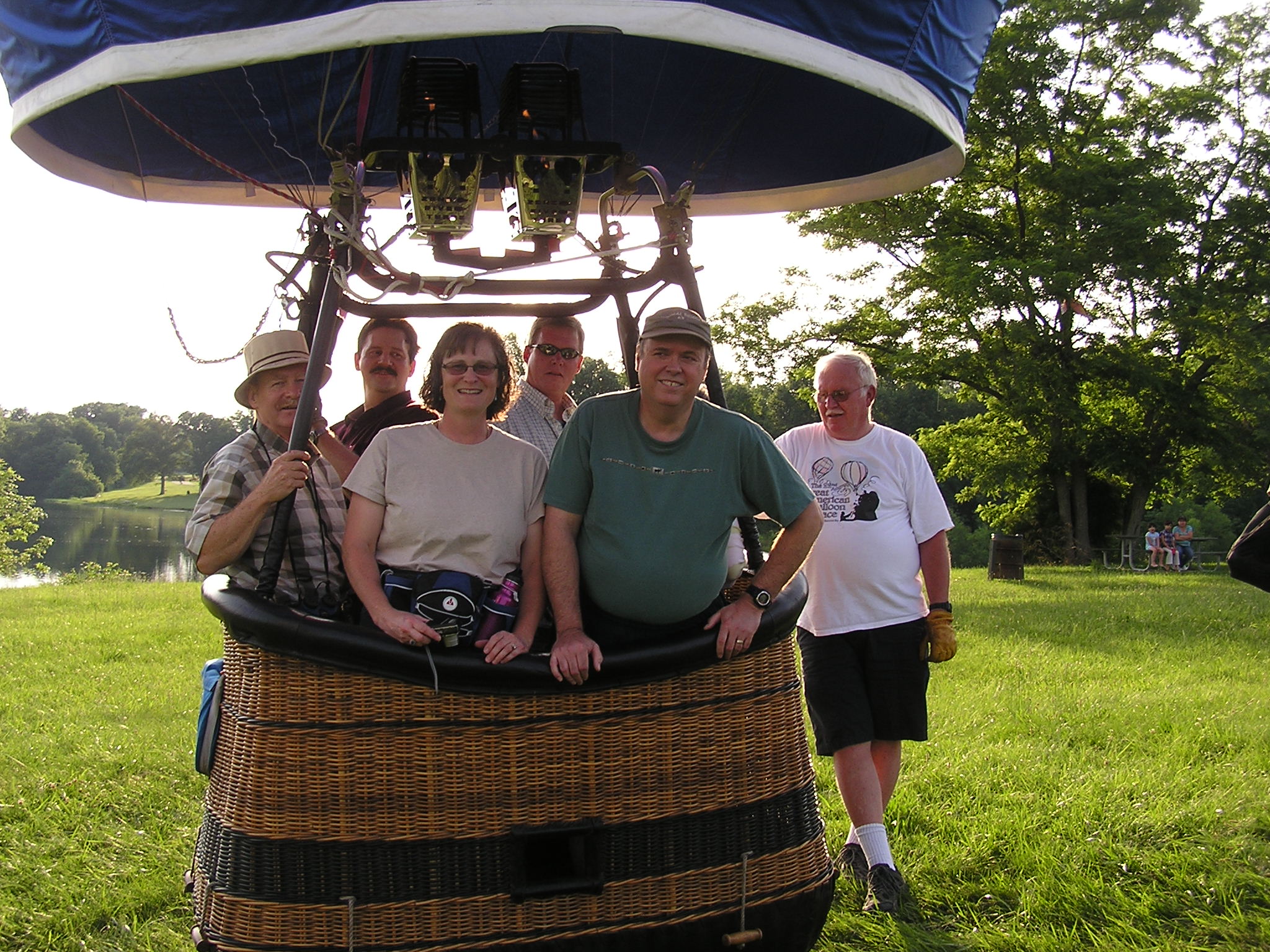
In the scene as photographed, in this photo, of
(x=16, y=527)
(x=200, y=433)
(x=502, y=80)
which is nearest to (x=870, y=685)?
(x=502, y=80)

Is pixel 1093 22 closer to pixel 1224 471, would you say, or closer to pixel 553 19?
pixel 1224 471

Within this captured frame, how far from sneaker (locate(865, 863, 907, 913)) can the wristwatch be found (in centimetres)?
117

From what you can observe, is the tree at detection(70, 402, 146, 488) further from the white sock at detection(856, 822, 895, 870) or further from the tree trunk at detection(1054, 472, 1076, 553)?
the white sock at detection(856, 822, 895, 870)

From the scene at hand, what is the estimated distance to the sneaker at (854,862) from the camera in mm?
3547

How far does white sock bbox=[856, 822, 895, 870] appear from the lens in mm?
3453

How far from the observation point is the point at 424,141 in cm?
301

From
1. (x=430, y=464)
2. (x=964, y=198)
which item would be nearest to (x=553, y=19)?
(x=430, y=464)

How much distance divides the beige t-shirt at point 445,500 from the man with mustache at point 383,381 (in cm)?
91

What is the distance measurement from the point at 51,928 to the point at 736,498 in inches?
88.2

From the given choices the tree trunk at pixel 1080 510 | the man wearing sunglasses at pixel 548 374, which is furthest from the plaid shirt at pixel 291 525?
the tree trunk at pixel 1080 510

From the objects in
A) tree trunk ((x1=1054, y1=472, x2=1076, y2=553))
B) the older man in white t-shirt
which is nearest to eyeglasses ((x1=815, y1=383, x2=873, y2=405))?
the older man in white t-shirt

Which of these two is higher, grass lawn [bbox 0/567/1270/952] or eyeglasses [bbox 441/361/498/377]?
eyeglasses [bbox 441/361/498/377]

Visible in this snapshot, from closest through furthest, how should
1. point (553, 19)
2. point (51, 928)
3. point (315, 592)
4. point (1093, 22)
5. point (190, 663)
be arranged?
point (553, 19)
point (315, 592)
point (51, 928)
point (190, 663)
point (1093, 22)

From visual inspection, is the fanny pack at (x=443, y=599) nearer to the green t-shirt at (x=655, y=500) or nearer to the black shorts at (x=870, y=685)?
the green t-shirt at (x=655, y=500)
